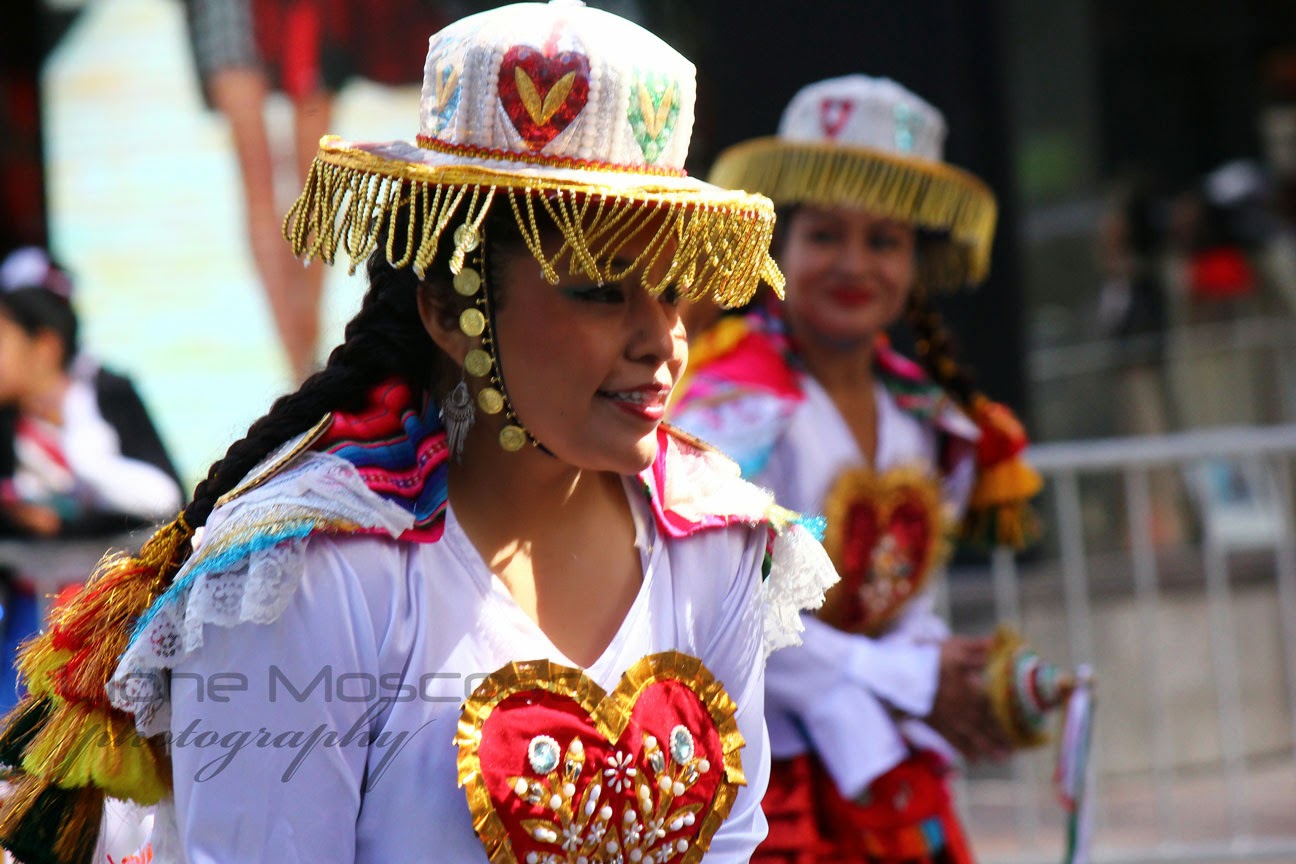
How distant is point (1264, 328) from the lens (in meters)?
7.62

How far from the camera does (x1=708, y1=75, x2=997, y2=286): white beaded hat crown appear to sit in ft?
11.5

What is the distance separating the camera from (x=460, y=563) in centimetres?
204

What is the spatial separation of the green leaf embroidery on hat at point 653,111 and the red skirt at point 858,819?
1658 millimetres

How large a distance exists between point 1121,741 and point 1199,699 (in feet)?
1.07

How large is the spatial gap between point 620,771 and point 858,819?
1392 millimetres

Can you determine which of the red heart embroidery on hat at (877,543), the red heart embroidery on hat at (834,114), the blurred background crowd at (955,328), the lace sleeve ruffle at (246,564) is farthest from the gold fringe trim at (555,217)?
the blurred background crowd at (955,328)

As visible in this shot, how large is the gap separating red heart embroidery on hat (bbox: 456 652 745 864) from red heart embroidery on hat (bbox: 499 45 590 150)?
26.1 inches

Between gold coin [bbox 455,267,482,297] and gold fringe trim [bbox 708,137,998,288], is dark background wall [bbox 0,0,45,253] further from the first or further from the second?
gold coin [bbox 455,267,482,297]

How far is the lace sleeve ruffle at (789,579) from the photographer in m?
2.37

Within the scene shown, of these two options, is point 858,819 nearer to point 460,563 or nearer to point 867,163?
point 867,163

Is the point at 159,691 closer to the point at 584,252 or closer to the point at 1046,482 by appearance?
the point at 584,252

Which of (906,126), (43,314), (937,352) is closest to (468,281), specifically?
(906,126)

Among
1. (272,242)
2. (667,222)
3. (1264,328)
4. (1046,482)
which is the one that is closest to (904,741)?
(667,222)

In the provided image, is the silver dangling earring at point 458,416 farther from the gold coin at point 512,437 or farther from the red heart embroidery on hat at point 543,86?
the red heart embroidery on hat at point 543,86
